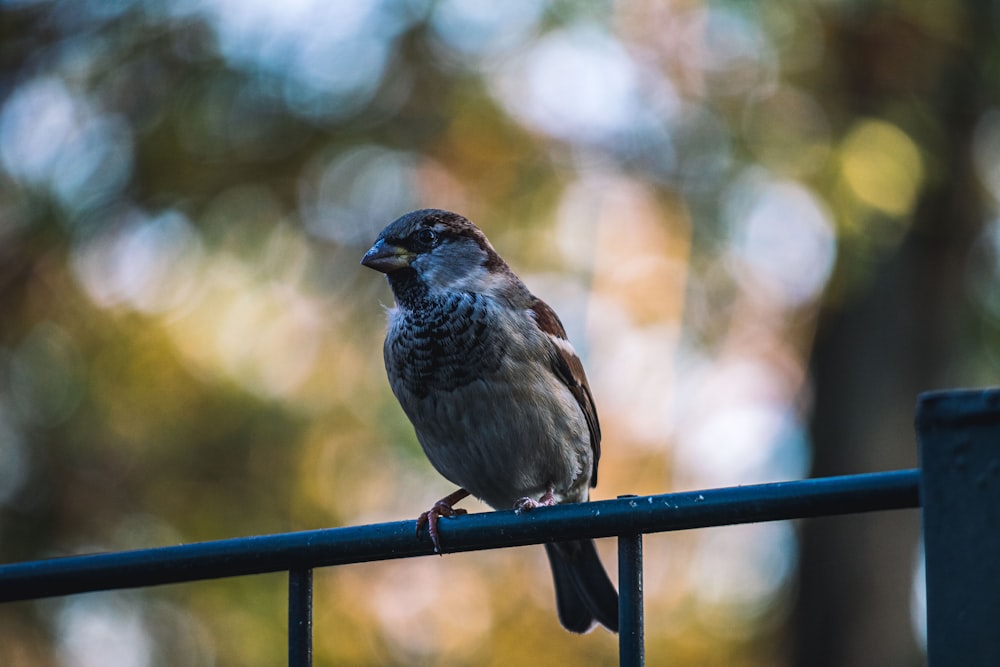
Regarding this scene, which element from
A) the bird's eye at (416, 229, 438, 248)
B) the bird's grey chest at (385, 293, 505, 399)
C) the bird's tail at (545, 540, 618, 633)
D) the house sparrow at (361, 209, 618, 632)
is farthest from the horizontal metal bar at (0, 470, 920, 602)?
the bird's eye at (416, 229, 438, 248)

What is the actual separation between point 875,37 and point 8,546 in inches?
163

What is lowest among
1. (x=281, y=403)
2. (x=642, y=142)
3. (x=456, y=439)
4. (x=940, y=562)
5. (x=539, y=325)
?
(x=940, y=562)

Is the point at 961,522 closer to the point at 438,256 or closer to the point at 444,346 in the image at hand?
the point at 444,346

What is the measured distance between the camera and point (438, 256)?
308 cm

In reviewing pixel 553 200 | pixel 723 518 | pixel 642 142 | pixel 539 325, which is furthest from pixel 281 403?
pixel 723 518

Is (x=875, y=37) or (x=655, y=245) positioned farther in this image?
(x=655, y=245)

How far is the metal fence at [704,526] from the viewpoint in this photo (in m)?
1.03

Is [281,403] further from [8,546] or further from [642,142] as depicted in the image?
[642,142]

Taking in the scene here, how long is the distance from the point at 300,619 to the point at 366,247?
3.97 metres

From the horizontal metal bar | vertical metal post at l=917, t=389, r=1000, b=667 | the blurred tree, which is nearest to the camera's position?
vertical metal post at l=917, t=389, r=1000, b=667

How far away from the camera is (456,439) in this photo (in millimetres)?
2840

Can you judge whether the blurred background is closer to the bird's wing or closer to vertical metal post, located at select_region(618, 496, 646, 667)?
the bird's wing

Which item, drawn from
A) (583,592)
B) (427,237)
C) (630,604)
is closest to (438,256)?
(427,237)

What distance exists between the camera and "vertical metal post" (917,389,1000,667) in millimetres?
1009
